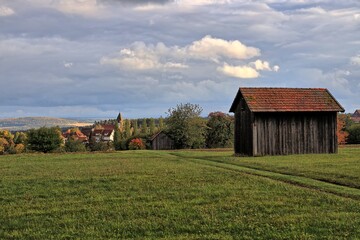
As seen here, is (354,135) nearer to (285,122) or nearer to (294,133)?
(294,133)

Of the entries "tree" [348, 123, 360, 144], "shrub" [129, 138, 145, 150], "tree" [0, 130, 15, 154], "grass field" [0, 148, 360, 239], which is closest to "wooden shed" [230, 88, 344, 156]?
"grass field" [0, 148, 360, 239]

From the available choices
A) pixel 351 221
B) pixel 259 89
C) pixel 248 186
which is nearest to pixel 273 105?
pixel 259 89

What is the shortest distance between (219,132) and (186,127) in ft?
23.1

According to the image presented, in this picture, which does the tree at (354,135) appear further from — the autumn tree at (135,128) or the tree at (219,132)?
the autumn tree at (135,128)

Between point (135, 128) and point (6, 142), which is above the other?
point (135, 128)

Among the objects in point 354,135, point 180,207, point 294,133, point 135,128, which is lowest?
point 180,207

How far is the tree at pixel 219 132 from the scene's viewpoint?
2709 inches

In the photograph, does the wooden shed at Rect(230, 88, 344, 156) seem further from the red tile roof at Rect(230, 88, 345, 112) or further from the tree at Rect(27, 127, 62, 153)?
the tree at Rect(27, 127, 62, 153)

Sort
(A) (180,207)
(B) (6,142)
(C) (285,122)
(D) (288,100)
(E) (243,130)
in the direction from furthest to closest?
1. (B) (6,142)
2. (E) (243,130)
3. (D) (288,100)
4. (C) (285,122)
5. (A) (180,207)

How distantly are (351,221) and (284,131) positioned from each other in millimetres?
28528

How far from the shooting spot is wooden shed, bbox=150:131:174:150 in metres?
68.4

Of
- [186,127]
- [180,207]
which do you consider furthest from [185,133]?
[180,207]

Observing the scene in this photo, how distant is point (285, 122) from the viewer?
129ft

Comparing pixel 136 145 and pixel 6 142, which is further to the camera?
pixel 6 142
